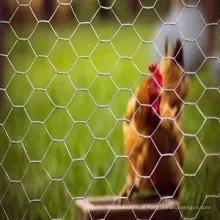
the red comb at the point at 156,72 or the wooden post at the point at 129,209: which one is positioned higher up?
the red comb at the point at 156,72

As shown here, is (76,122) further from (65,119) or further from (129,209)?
(129,209)

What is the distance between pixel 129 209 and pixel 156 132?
10 cm

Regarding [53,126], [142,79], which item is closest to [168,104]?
[142,79]

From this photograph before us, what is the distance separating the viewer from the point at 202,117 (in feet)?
1.95

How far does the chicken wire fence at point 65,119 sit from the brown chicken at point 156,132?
0.01 metres

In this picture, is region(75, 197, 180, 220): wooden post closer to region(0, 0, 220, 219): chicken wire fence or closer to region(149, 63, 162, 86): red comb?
region(0, 0, 220, 219): chicken wire fence

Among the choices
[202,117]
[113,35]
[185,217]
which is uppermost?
[113,35]

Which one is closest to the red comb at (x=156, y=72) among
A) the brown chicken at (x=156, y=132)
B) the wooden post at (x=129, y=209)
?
the brown chicken at (x=156, y=132)

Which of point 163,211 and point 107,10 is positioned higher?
point 107,10

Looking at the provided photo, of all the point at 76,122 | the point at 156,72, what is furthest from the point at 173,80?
the point at 76,122

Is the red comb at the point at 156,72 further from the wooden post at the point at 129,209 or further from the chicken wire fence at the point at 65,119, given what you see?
the wooden post at the point at 129,209

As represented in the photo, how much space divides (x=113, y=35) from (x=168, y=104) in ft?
0.36

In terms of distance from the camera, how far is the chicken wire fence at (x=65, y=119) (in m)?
0.59

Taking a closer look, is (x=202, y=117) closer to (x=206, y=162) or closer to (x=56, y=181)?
(x=206, y=162)
